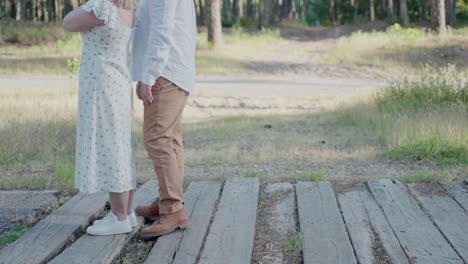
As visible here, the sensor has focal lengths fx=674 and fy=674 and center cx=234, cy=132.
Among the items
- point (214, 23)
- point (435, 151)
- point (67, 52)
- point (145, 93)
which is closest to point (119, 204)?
point (145, 93)

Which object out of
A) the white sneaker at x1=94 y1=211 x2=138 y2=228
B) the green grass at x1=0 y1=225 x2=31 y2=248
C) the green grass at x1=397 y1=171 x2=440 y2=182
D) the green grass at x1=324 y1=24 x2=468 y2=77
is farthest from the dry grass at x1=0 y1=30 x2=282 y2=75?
the white sneaker at x1=94 y1=211 x2=138 y2=228

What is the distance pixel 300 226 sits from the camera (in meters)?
4.50

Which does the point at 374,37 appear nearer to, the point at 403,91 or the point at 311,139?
the point at 403,91

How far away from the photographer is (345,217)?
4.75 m

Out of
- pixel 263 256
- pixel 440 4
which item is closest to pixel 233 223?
pixel 263 256

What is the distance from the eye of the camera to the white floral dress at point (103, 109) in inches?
161

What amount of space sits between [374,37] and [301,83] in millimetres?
9123

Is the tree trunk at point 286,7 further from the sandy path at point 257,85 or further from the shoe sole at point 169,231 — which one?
the shoe sole at point 169,231

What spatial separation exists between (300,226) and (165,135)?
110cm

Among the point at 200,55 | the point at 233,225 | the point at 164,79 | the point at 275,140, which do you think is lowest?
the point at 275,140

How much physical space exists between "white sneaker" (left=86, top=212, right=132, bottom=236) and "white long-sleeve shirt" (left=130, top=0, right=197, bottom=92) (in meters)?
0.91

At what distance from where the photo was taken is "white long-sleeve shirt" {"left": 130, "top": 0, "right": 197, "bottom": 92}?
4027mm

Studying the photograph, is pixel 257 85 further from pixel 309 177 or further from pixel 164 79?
pixel 164 79

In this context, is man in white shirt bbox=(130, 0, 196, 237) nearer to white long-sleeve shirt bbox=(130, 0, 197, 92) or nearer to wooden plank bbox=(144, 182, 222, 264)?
white long-sleeve shirt bbox=(130, 0, 197, 92)
